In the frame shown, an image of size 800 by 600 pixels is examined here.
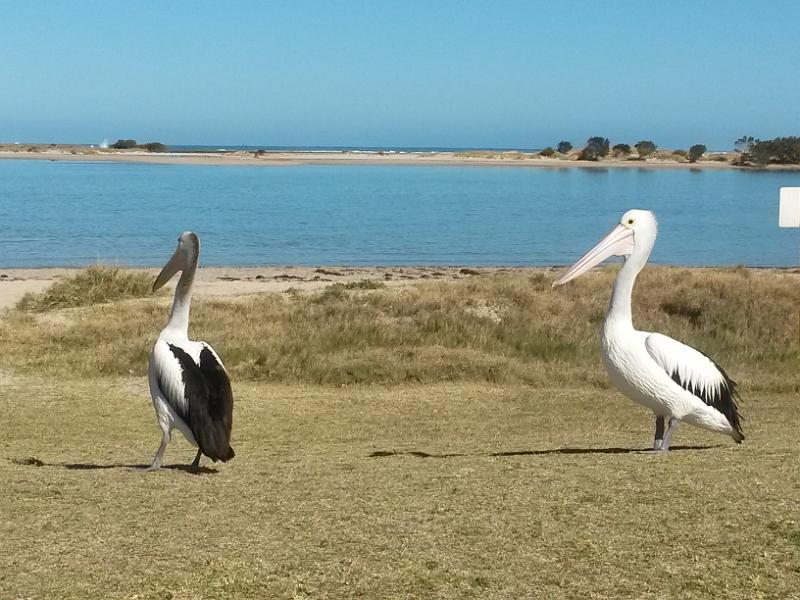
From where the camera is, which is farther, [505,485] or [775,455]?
[775,455]

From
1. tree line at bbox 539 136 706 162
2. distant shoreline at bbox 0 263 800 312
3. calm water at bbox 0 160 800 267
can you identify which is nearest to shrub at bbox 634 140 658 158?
tree line at bbox 539 136 706 162

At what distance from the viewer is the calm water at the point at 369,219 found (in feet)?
118

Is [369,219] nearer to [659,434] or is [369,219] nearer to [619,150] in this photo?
[659,434]

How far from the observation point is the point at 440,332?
14.5 m

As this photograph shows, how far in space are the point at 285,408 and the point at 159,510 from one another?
539 cm

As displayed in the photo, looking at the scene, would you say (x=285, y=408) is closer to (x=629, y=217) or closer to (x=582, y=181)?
(x=629, y=217)

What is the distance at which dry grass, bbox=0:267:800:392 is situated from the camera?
12.5 m

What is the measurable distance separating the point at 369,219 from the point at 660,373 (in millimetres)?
43682

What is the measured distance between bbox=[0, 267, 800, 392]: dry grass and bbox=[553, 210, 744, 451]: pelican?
16.0 feet

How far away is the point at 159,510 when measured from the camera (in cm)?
550

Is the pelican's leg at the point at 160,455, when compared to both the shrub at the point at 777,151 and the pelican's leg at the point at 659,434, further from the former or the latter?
the shrub at the point at 777,151

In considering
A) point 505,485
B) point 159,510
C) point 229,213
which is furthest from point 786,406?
point 229,213

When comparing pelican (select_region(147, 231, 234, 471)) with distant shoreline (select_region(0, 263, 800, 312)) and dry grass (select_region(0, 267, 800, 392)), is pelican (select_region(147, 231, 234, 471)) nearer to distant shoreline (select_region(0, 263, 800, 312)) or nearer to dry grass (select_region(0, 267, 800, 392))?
dry grass (select_region(0, 267, 800, 392))

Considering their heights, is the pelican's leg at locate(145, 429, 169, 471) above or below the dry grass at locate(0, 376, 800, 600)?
below
